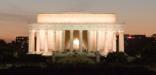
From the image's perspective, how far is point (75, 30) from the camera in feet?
371

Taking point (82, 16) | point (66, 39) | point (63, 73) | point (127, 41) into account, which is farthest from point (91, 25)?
point (63, 73)

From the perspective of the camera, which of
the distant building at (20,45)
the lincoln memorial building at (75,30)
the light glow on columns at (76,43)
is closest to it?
the lincoln memorial building at (75,30)

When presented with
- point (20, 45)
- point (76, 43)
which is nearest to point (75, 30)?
point (76, 43)

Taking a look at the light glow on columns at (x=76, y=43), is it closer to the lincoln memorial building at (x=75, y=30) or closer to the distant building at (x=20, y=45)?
the lincoln memorial building at (x=75, y=30)

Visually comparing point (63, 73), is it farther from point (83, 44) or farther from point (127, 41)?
point (127, 41)

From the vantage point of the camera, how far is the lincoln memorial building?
109m

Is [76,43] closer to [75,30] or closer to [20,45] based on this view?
[75,30]

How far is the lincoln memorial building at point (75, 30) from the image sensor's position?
109312mm

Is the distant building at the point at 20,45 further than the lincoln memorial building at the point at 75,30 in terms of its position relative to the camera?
Yes

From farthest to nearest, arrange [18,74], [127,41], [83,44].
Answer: [127,41] < [83,44] < [18,74]

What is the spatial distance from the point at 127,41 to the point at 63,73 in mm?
118346

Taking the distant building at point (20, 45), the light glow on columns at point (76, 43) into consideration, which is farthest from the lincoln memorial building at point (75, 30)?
the distant building at point (20, 45)

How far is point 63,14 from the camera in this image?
367 feet

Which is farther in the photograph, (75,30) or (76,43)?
(76,43)
